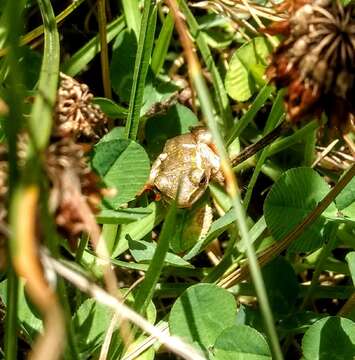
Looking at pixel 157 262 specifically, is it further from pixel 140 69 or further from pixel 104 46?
pixel 104 46

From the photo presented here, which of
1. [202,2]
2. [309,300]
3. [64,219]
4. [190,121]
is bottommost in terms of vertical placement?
[309,300]

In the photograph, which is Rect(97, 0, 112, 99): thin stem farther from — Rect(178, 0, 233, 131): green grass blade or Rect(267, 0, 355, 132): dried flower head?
Rect(267, 0, 355, 132): dried flower head

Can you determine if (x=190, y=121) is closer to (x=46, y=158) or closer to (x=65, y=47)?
(x=65, y=47)

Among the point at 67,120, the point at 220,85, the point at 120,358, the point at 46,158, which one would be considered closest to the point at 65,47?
the point at 220,85

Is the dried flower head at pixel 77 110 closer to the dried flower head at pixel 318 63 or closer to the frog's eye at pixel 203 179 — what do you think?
the frog's eye at pixel 203 179

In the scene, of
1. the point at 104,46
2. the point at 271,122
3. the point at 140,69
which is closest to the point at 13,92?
the point at 140,69
